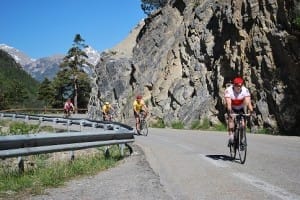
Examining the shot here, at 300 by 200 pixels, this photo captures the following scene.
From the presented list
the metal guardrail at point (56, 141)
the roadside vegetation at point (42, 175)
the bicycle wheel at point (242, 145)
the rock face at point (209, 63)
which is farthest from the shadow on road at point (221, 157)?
the rock face at point (209, 63)

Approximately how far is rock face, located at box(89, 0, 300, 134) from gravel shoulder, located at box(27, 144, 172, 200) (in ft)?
46.2

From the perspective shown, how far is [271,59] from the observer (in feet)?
81.1

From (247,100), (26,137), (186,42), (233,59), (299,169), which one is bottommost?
(299,169)

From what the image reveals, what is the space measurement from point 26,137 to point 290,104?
52.2 ft

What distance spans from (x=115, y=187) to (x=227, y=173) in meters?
2.40

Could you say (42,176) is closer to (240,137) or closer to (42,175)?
(42,175)

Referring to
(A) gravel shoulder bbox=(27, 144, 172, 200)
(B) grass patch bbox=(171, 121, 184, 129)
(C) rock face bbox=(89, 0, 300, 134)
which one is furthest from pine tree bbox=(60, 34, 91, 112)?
(A) gravel shoulder bbox=(27, 144, 172, 200)

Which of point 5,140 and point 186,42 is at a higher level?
point 186,42

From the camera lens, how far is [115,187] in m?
8.16

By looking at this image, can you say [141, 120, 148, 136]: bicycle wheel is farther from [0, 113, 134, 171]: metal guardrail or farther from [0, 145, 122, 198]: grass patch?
[0, 145, 122, 198]: grass patch

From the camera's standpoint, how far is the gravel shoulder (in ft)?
24.0

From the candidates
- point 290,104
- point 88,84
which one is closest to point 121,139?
point 290,104

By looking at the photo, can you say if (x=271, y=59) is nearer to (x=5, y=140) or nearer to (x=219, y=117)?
(x=219, y=117)

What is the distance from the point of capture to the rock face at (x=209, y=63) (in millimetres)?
23500
